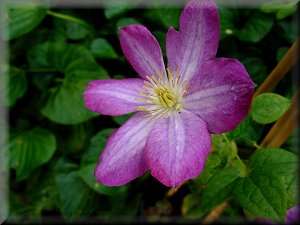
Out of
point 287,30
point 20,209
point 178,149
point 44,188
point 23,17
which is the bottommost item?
point 20,209

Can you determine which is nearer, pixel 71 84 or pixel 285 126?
pixel 285 126

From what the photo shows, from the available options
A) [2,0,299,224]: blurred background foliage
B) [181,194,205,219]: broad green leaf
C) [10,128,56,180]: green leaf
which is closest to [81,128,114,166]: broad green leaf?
[2,0,299,224]: blurred background foliage

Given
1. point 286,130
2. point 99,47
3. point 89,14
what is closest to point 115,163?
point 286,130

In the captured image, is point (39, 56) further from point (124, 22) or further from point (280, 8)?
point (280, 8)

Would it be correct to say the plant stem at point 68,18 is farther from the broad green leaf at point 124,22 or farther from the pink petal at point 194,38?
the pink petal at point 194,38

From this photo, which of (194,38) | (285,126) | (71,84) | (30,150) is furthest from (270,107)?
(30,150)

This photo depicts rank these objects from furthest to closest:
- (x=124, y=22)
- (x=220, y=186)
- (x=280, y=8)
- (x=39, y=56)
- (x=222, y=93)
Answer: (x=39, y=56) < (x=124, y=22) < (x=280, y=8) < (x=220, y=186) < (x=222, y=93)
